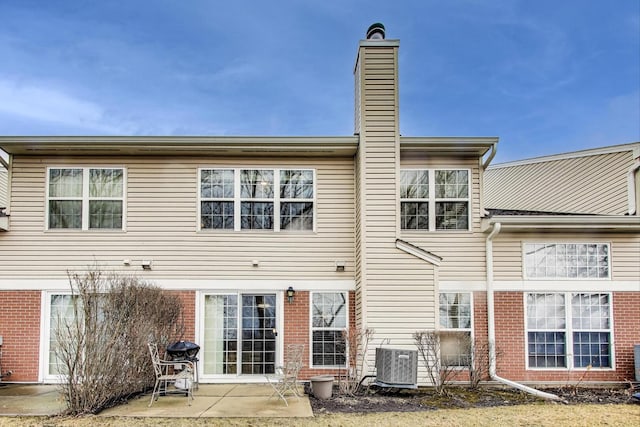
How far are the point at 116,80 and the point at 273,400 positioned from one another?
1254cm

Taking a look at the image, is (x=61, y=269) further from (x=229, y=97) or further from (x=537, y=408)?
(x=229, y=97)

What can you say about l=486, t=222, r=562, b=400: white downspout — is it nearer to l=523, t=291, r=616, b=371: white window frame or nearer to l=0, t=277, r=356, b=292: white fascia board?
l=523, t=291, r=616, b=371: white window frame

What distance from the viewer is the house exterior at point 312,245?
10.4m

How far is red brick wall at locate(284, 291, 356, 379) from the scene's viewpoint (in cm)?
1042

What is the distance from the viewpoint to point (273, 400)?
8.39 meters

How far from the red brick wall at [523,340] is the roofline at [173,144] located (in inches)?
176

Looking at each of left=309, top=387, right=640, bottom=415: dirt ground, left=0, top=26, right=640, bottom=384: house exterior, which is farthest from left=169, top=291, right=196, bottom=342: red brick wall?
left=309, top=387, right=640, bottom=415: dirt ground

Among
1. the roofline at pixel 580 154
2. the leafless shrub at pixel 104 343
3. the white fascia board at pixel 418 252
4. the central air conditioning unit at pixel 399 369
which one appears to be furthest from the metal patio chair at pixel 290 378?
the roofline at pixel 580 154

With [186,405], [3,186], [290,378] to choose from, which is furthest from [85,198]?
[3,186]

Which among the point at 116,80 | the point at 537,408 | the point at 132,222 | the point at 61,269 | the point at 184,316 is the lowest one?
the point at 537,408

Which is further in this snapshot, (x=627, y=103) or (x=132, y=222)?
(x=627, y=103)

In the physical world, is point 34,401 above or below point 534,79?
below

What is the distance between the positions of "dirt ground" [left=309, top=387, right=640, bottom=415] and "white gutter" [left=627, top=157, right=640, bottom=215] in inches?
157

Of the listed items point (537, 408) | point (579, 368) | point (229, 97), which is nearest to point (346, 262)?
point (537, 408)
